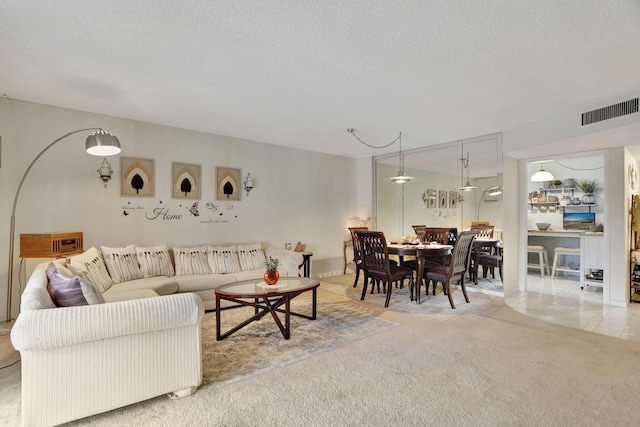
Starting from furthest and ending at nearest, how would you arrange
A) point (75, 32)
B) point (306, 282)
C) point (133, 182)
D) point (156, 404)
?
point (133, 182), point (306, 282), point (75, 32), point (156, 404)

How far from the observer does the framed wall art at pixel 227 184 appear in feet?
16.9

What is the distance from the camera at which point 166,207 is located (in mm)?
4668

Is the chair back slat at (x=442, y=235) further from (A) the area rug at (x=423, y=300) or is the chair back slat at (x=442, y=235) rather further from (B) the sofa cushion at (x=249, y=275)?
(B) the sofa cushion at (x=249, y=275)

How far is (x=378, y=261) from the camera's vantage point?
4410mm

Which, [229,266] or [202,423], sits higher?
[229,266]

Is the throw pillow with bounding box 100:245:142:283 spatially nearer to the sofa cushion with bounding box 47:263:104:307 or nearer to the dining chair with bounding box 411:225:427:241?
the sofa cushion with bounding box 47:263:104:307

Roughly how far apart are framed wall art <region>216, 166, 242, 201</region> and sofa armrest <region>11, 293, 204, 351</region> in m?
3.21

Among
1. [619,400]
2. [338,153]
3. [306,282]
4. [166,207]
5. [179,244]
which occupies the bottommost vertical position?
[619,400]

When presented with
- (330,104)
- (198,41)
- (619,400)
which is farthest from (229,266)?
(619,400)

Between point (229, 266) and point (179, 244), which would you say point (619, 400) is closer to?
point (229, 266)

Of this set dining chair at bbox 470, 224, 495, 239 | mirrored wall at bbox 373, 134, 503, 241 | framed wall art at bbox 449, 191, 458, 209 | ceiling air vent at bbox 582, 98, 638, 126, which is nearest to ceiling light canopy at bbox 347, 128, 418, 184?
mirrored wall at bbox 373, 134, 503, 241

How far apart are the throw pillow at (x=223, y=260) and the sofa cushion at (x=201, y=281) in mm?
295

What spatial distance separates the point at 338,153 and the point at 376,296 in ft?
Result: 10.0

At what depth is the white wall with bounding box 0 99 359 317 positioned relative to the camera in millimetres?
3719
